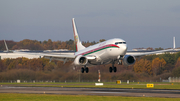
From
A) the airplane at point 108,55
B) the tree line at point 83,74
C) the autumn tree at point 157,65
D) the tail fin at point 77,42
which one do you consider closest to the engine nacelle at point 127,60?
the airplane at point 108,55

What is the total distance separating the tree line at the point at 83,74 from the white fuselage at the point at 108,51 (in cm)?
2786

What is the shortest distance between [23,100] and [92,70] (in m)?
53.2

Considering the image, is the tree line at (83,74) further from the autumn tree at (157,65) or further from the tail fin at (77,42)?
the tail fin at (77,42)

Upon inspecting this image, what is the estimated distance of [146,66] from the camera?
114 m

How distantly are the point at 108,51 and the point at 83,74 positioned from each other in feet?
152

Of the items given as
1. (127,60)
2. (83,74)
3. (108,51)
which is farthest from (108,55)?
(83,74)

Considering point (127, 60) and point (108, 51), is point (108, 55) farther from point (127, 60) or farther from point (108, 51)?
point (127, 60)

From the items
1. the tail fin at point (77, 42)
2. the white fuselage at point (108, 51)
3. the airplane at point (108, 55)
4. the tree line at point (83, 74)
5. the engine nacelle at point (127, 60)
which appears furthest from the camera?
the tree line at point (83, 74)

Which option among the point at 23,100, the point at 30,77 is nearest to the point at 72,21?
the point at 30,77

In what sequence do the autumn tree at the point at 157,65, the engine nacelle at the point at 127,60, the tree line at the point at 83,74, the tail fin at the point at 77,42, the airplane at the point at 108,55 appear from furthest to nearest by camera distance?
the autumn tree at the point at 157,65 → the tree line at the point at 83,74 → the tail fin at the point at 77,42 → the engine nacelle at the point at 127,60 → the airplane at the point at 108,55

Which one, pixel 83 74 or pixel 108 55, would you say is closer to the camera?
pixel 108 55

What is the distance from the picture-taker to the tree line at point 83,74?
9275cm

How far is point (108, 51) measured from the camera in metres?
54.5

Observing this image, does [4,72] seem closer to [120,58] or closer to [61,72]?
[61,72]
